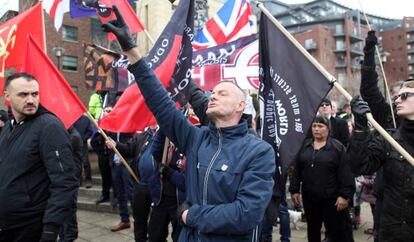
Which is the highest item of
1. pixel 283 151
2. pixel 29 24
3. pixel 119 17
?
pixel 29 24

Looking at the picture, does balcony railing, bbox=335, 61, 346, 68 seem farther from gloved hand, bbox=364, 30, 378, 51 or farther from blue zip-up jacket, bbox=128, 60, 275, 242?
blue zip-up jacket, bbox=128, 60, 275, 242

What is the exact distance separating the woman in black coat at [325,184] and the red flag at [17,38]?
385 centimetres

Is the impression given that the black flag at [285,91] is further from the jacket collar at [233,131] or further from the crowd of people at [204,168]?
the jacket collar at [233,131]

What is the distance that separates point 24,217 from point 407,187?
317cm

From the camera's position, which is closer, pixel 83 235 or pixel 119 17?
pixel 119 17

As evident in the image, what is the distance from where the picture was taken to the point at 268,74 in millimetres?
4008

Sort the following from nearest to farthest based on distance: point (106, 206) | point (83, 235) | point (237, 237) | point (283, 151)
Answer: point (237, 237), point (283, 151), point (83, 235), point (106, 206)

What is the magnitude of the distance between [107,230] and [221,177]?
5.14 m

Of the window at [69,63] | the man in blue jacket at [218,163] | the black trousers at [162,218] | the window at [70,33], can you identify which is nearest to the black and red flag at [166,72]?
the black trousers at [162,218]

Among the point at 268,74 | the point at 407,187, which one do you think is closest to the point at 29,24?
the point at 268,74

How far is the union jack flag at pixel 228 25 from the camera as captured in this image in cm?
639

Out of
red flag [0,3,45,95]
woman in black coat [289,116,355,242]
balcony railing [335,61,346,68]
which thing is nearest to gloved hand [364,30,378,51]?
woman in black coat [289,116,355,242]

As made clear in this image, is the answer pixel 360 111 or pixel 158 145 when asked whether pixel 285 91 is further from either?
pixel 158 145

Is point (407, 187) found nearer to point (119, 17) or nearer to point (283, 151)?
point (283, 151)
